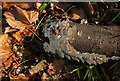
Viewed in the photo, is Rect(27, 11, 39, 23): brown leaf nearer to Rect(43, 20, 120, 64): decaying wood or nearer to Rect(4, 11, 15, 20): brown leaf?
Rect(4, 11, 15, 20): brown leaf

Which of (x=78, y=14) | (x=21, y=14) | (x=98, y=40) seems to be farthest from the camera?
(x=78, y=14)

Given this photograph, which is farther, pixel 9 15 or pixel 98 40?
pixel 9 15

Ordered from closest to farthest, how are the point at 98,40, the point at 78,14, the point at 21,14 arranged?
1. the point at 98,40
2. the point at 21,14
3. the point at 78,14

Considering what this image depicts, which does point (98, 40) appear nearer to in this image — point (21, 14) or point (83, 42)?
point (83, 42)

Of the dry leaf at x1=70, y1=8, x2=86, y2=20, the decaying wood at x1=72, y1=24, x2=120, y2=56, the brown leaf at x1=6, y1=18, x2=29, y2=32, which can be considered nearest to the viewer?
the decaying wood at x1=72, y1=24, x2=120, y2=56

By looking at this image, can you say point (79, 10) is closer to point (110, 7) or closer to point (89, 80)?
point (110, 7)

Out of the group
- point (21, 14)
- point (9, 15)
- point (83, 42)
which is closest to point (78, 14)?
point (83, 42)

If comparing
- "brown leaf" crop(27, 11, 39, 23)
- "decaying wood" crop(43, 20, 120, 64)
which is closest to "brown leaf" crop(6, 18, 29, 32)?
"brown leaf" crop(27, 11, 39, 23)

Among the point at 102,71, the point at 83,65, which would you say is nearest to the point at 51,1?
the point at 83,65
